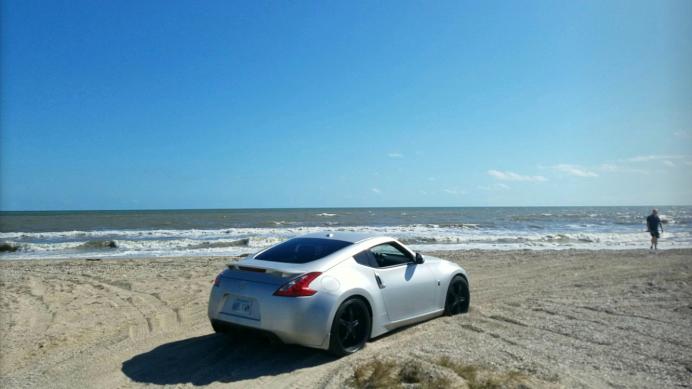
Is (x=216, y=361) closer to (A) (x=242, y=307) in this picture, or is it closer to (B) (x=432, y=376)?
(A) (x=242, y=307)

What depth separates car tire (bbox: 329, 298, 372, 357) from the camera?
476 cm

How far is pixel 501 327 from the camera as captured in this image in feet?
19.9

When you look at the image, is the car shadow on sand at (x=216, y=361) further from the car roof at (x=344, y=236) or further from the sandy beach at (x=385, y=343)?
the car roof at (x=344, y=236)

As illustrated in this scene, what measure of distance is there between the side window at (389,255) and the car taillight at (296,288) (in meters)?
1.31

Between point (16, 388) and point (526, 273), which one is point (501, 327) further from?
point (526, 273)

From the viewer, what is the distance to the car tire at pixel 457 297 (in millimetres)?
6664

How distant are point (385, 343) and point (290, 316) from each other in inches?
58.8

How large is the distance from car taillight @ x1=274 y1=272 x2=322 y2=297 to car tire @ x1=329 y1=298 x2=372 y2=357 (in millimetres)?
419

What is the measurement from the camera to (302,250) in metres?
5.45

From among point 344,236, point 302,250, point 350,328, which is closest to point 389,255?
point 344,236

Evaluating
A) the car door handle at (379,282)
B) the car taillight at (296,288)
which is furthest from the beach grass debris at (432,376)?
the car door handle at (379,282)

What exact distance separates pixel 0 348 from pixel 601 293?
960 cm

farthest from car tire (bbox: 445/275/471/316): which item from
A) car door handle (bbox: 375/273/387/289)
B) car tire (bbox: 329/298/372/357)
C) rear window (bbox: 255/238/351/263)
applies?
rear window (bbox: 255/238/351/263)

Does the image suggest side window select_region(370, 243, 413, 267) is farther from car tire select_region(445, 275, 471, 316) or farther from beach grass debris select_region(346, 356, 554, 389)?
beach grass debris select_region(346, 356, 554, 389)
